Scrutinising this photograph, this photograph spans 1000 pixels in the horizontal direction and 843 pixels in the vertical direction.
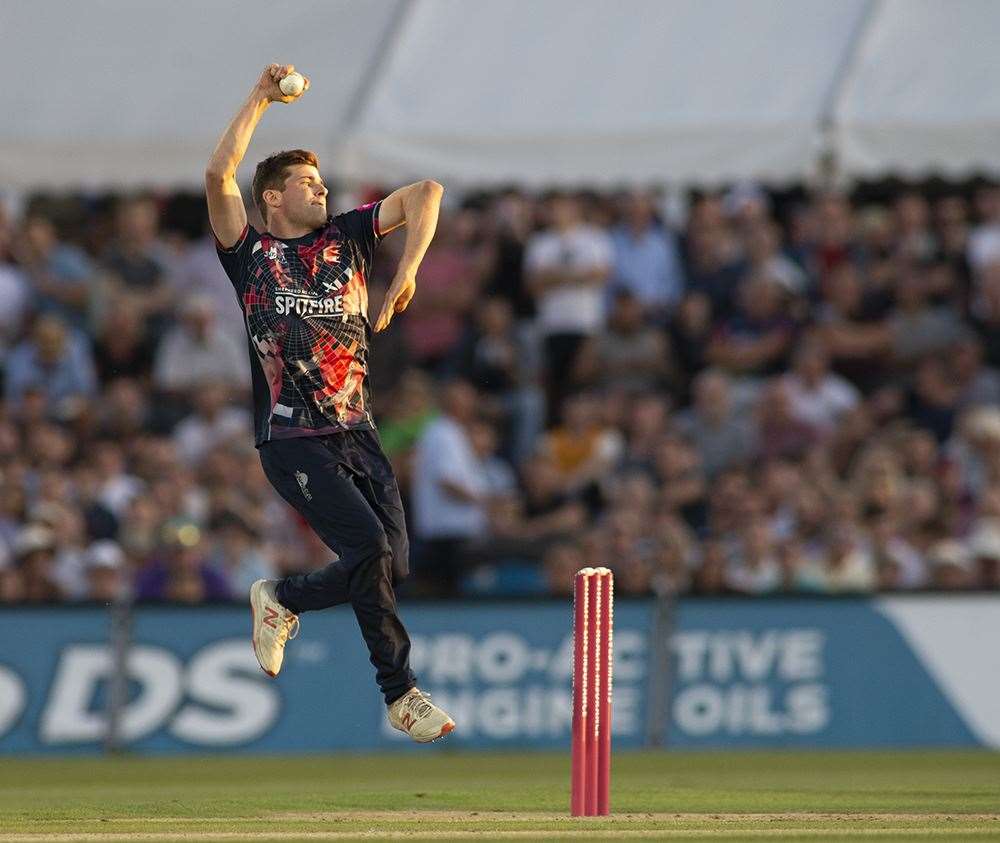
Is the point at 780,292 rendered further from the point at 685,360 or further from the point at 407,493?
the point at 407,493

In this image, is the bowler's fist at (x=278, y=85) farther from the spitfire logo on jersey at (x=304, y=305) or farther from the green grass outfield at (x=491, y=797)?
the green grass outfield at (x=491, y=797)

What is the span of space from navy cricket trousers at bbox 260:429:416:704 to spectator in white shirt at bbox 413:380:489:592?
7.05m

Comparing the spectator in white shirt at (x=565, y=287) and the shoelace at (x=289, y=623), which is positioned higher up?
the spectator in white shirt at (x=565, y=287)

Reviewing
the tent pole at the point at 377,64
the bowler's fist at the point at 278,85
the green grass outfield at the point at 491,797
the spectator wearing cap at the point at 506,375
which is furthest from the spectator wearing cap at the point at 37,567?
the bowler's fist at the point at 278,85

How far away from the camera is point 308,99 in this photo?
13844mm

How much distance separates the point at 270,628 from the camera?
9727 mm

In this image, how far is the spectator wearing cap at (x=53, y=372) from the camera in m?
17.5

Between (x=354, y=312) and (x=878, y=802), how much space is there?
3.24 metres

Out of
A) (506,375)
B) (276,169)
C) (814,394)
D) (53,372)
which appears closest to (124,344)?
(53,372)

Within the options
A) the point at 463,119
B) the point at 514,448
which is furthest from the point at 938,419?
the point at 463,119

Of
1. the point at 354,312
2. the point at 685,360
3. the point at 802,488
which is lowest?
the point at 354,312

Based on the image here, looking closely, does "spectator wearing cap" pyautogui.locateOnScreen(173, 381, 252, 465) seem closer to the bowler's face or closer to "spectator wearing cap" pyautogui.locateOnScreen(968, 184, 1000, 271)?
"spectator wearing cap" pyautogui.locateOnScreen(968, 184, 1000, 271)

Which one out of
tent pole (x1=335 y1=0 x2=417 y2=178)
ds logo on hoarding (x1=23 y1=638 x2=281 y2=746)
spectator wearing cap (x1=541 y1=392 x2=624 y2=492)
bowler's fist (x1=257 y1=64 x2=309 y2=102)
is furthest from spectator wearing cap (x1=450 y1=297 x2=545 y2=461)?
bowler's fist (x1=257 y1=64 x2=309 y2=102)

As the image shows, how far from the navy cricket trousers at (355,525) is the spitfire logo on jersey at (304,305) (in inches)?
20.2
